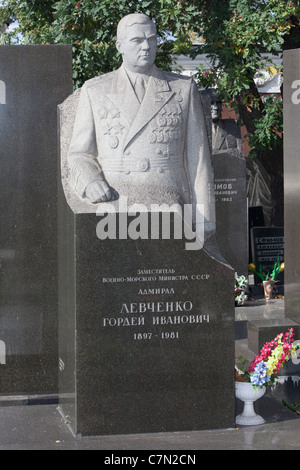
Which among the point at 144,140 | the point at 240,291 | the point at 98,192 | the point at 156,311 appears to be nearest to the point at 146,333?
the point at 156,311

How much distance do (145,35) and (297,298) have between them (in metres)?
3.32

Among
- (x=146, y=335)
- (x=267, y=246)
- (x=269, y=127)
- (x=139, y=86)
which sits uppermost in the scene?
(x=269, y=127)

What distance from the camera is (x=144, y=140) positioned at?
6.02 m

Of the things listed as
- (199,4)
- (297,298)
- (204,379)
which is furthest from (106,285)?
(199,4)

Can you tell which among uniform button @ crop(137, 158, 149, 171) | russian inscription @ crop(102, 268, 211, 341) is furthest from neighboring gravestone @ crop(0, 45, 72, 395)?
russian inscription @ crop(102, 268, 211, 341)

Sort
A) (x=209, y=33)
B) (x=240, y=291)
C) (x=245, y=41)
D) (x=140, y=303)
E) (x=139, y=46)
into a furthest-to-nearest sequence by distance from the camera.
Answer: (x=209, y=33)
(x=245, y=41)
(x=240, y=291)
(x=139, y=46)
(x=140, y=303)

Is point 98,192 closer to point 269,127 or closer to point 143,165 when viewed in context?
point 143,165

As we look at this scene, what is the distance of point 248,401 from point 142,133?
1998 mm

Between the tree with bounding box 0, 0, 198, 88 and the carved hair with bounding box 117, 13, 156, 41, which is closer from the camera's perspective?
the carved hair with bounding box 117, 13, 156, 41

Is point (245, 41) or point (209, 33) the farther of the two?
point (209, 33)

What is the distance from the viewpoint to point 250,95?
14773mm

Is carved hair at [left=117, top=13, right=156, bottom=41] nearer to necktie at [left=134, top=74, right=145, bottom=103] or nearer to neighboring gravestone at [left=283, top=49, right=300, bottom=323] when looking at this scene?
necktie at [left=134, top=74, right=145, bottom=103]

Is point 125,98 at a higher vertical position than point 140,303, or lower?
higher

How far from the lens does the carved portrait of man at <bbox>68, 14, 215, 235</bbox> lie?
19.6ft
